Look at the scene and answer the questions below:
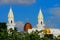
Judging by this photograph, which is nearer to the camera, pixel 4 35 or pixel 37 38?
pixel 4 35

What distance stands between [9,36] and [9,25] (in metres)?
73.1

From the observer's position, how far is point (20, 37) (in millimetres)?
56438

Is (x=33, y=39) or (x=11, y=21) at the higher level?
(x=11, y=21)

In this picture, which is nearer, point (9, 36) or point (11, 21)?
point (9, 36)

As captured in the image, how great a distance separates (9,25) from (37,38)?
70.6 meters

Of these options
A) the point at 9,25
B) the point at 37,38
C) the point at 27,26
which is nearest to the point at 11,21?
the point at 9,25

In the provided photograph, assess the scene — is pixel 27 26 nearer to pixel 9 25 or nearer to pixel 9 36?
pixel 9 25

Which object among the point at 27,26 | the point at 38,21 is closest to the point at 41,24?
the point at 38,21

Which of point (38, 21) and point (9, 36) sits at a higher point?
point (38, 21)

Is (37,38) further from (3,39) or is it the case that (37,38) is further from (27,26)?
(27,26)

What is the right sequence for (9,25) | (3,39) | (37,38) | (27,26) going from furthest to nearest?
(27,26) < (9,25) < (37,38) < (3,39)

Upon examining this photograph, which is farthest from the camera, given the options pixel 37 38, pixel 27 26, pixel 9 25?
pixel 27 26

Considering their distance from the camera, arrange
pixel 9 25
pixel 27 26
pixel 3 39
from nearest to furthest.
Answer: pixel 3 39, pixel 9 25, pixel 27 26

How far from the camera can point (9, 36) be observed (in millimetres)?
56625
